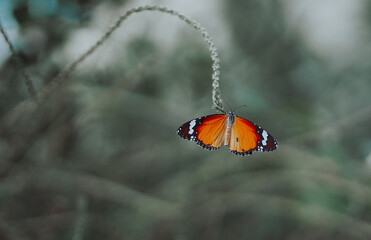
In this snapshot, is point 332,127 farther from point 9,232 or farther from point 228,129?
point 9,232

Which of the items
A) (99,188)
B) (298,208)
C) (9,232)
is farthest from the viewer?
(298,208)

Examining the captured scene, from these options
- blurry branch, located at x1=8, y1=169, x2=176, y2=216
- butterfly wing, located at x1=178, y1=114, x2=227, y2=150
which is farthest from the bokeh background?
butterfly wing, located at x1=178, y1=114, x2=227, y2=150

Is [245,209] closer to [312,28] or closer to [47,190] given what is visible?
[47,190]

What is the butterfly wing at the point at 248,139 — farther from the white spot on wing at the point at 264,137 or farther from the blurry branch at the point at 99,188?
the blurry branch at the point at 99,188

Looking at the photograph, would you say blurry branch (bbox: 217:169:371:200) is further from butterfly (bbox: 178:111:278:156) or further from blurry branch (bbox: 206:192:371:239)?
butterfly (bbox: 178:111:278:156)

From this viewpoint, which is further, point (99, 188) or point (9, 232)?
point (99, 188)

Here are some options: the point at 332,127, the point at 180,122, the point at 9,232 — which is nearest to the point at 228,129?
the point at 9,232

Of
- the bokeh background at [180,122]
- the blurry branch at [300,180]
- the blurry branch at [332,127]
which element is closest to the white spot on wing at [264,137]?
the bokeh background at [180,122]

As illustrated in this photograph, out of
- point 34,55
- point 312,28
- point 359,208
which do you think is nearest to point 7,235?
point 34,55
